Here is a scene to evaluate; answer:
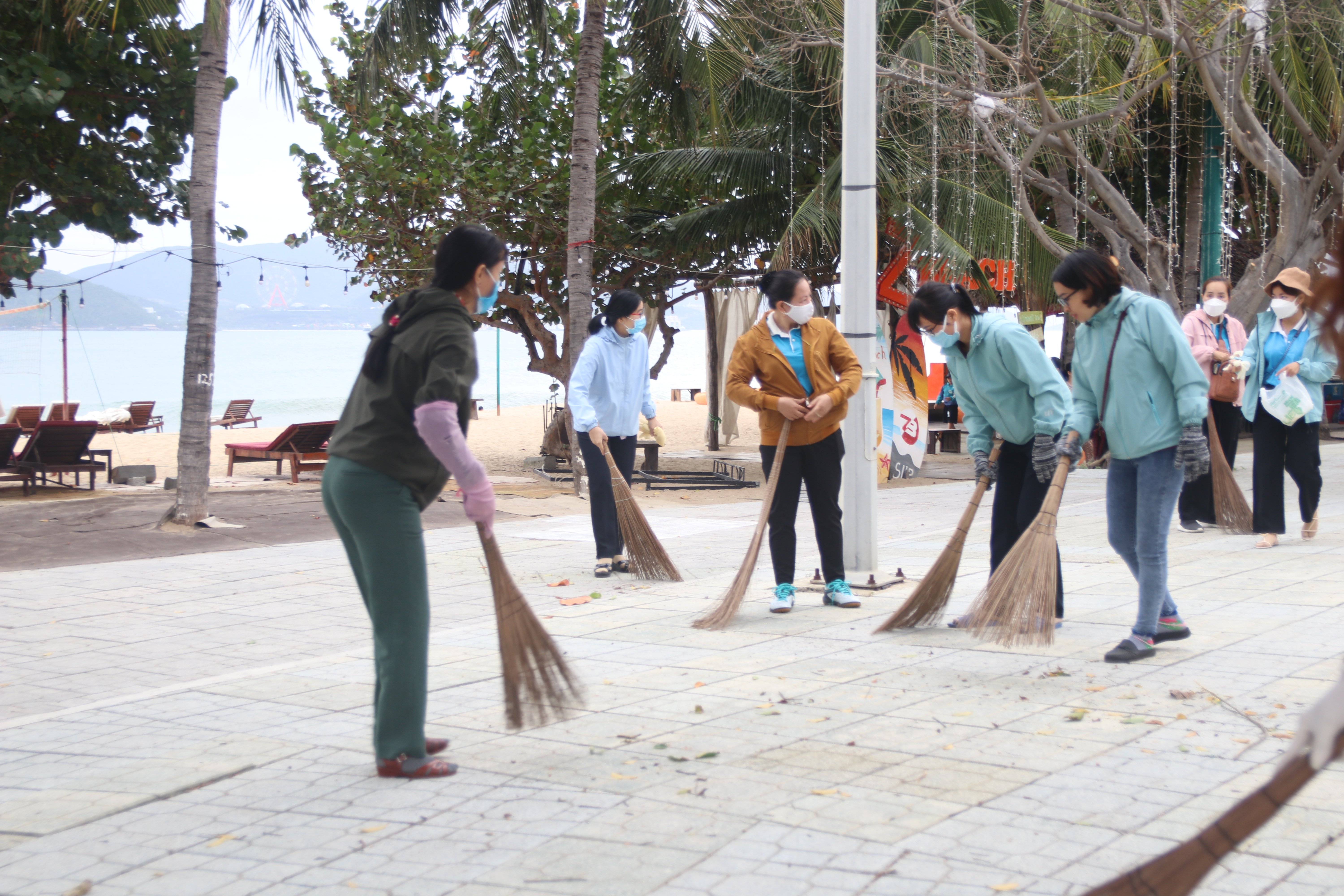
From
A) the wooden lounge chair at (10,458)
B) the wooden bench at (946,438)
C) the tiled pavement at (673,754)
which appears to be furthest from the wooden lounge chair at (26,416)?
the wooden bench at (946,438)

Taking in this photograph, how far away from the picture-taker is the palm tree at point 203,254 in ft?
34.9

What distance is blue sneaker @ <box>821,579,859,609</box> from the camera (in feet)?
21.7

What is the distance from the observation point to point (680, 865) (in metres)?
3.04

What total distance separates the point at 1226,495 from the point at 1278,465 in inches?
23.3

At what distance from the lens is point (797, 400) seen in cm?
647

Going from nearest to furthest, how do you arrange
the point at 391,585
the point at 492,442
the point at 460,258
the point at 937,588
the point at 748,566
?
the point at 391,585, the point at 460,258, the point at 937,588, the point at 748,566, the point at 492,442

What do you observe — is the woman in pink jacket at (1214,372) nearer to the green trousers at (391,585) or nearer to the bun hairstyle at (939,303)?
the bun hairstyle at (939,303)

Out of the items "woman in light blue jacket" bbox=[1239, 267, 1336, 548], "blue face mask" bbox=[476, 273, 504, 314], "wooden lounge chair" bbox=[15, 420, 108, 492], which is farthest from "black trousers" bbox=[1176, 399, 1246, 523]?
"wooden lounge chair" bbox=[15, 420, 108, 492]

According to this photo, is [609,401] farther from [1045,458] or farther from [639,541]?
[1045,458]

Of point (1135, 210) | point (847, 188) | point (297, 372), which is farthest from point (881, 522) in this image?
point (297, 372)

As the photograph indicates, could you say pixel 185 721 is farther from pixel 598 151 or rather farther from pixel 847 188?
pixel 598 151

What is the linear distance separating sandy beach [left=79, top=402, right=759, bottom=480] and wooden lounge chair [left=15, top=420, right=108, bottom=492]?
4.69 ft

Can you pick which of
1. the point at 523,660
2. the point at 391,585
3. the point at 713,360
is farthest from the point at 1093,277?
the point at 713,360

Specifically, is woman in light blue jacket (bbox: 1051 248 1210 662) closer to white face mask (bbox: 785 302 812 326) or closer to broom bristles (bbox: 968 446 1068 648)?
broom bristles (bbox: 968 446 1068 648)
